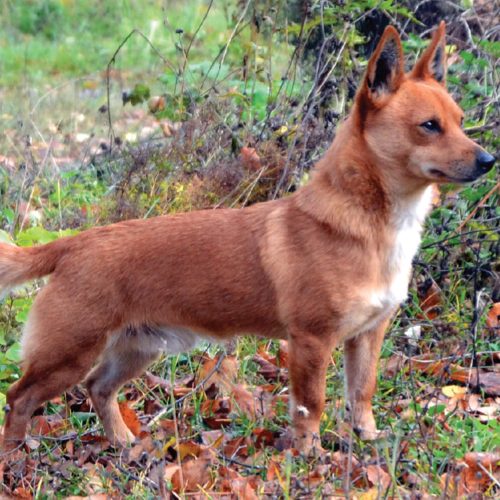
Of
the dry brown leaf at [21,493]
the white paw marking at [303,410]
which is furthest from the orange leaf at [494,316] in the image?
the dry brown leaf at [21,493]

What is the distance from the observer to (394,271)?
4.60m

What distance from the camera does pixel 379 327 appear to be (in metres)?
4.80

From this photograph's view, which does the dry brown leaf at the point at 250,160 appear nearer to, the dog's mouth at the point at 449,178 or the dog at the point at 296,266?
the dog at the point at 296,266

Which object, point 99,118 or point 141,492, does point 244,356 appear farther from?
point 99,118

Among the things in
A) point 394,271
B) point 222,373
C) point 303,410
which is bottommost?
point 222,373

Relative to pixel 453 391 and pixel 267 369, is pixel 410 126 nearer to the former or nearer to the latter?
pixel 453 391

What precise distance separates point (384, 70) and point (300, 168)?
193 centimetres

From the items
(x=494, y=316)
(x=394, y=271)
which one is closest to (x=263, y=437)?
(x=394, y=271)

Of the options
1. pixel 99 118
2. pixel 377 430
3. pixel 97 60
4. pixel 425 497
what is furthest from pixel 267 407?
pixel 97 60

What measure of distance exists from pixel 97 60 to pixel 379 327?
804 cm

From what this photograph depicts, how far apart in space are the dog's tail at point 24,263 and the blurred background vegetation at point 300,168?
0.75 m

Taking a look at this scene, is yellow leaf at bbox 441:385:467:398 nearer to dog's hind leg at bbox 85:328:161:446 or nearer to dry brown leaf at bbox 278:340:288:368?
dry brown leaf at bbox 278:340:288:368

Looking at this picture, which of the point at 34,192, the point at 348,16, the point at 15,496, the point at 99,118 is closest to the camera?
the point at 15,496

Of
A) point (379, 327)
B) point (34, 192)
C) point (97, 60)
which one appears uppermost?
point (379, 327)
